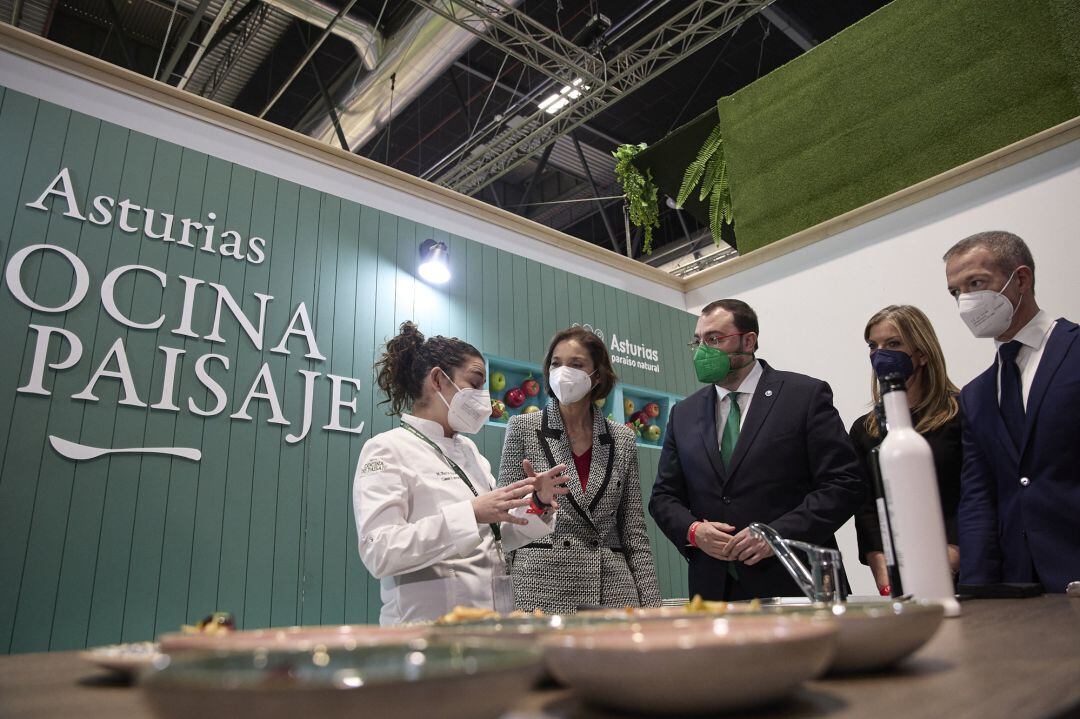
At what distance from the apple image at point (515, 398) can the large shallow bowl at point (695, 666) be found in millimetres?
3603

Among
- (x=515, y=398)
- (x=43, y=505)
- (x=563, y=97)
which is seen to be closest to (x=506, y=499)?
(x=43, y=505)

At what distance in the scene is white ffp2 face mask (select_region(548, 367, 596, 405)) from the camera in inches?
103

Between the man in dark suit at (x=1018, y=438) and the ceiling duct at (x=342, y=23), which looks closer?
the man in dark suit at (x=1018, y=438)

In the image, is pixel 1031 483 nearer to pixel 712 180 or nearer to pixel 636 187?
pixel 712 180

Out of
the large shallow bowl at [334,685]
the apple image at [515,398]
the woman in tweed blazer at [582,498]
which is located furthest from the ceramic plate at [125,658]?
the apple image at [515,398]

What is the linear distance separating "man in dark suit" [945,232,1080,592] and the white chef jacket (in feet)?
3.83

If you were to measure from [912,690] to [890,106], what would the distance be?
430 cm

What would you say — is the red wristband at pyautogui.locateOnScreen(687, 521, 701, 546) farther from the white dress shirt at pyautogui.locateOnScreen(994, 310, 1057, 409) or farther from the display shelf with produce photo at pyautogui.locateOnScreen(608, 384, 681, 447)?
the display shelf with produce photo at pyautogui.locateOnScreen(608, 384, 681, 447)

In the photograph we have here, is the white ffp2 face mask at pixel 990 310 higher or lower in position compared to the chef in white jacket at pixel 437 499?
higher

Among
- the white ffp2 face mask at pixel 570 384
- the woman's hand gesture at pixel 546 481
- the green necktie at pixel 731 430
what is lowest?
the woman's hand gesture at pixel 546 481

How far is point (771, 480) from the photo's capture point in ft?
7.12

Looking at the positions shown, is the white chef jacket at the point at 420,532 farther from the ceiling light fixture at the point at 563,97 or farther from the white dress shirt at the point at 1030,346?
the ceiling light fixture at the point at 563,97

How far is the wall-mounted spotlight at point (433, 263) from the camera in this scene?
3.86m

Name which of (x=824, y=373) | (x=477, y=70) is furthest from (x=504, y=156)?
(x=824, y=373)
